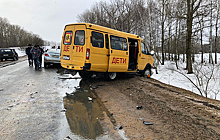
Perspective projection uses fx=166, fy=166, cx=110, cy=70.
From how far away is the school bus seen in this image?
23.0 ft

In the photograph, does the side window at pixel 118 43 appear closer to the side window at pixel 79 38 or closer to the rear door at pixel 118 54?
the rear door at pixel 118 54

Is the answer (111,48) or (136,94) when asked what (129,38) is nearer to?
(111,48)

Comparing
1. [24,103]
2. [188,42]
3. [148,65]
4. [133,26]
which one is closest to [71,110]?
[24,103]

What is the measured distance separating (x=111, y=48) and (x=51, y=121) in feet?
15.7

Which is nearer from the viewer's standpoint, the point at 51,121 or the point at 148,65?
the point at 51,121

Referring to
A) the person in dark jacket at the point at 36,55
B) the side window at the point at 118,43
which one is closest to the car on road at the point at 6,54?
the person in dark jacket at the point at 36,55

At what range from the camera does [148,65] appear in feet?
35.6

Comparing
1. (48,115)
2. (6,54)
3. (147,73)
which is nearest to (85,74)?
(147,73)

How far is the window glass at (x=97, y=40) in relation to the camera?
7.12 m

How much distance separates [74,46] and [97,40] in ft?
3.41

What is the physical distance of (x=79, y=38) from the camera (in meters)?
7.17

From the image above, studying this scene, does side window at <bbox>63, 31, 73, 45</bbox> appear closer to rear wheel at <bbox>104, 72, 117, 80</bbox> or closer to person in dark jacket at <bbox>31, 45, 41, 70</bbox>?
rear wheel at <bbox>104, 72, 117, 80</bbox>

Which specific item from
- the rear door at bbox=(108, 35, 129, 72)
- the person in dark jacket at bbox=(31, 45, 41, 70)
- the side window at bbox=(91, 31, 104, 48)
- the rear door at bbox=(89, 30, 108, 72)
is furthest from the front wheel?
the person in dark jacket at bbox=(31, 45, 41, 70)

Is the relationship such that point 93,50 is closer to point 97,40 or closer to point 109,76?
point 97,40
